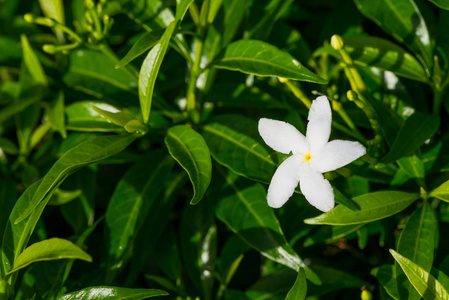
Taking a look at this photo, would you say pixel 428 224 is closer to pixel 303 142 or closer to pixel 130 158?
pixel 303 142

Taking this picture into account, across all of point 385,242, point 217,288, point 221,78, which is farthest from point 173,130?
point 385,242

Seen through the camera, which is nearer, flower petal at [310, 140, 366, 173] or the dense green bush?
flower petal at [310, 140, 366, 173]

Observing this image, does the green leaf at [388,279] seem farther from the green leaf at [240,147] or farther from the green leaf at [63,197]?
the green leaf at [63,197]

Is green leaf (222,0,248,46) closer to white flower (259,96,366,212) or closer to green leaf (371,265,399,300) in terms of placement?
white flower (259,96,366,212)

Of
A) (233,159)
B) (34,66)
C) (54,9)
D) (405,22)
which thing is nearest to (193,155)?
(233,159)

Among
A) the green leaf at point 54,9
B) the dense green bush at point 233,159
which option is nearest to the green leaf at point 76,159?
the dense green bush at point 233,159

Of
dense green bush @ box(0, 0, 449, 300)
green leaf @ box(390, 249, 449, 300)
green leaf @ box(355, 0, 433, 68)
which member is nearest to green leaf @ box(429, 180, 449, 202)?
dense green bush @ box(0, 0, 449, 300)
